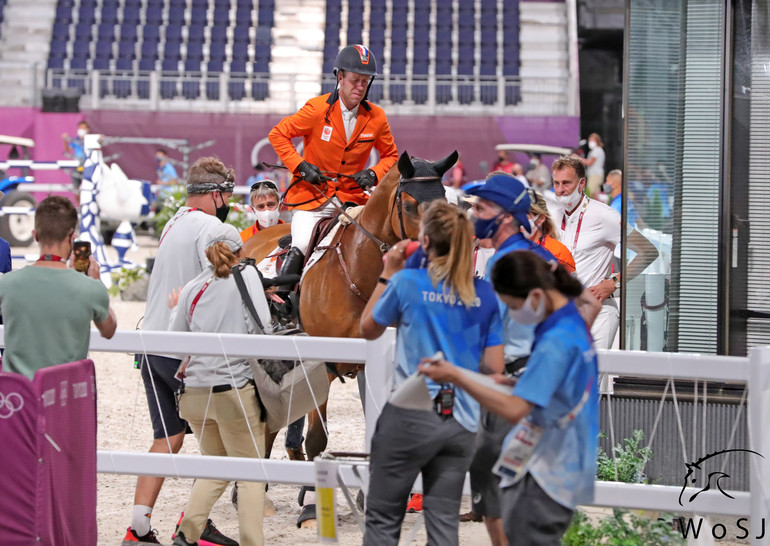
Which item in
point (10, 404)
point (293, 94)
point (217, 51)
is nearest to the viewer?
point (10, 404)

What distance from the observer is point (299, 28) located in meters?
34.9

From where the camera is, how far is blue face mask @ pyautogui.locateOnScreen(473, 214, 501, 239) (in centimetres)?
403

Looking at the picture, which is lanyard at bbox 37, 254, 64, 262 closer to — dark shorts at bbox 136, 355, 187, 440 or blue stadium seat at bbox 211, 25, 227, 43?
dark shorts at bbox 136, 355, 187, 440

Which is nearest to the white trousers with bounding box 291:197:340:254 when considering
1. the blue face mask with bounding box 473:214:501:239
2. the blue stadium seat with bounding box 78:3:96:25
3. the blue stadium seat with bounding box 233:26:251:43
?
the blue face mask with bounding box 473:214:501:239

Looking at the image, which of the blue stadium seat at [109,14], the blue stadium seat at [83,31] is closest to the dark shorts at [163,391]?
the blue stadium seat at [83,31]

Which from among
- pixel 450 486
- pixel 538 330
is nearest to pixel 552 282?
pixel 538 330

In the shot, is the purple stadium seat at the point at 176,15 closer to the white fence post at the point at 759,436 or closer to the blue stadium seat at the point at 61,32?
the blue stadium seat at the point at 61,32

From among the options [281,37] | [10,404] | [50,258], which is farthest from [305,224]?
[281,37]

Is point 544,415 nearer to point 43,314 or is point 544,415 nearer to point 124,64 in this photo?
point 43,314

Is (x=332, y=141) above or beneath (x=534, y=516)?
above

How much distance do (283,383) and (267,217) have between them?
3.58m

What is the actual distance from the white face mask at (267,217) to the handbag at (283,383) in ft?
10.2

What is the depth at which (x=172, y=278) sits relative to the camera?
5.38m

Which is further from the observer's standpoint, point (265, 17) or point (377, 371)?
point (265, 17)
